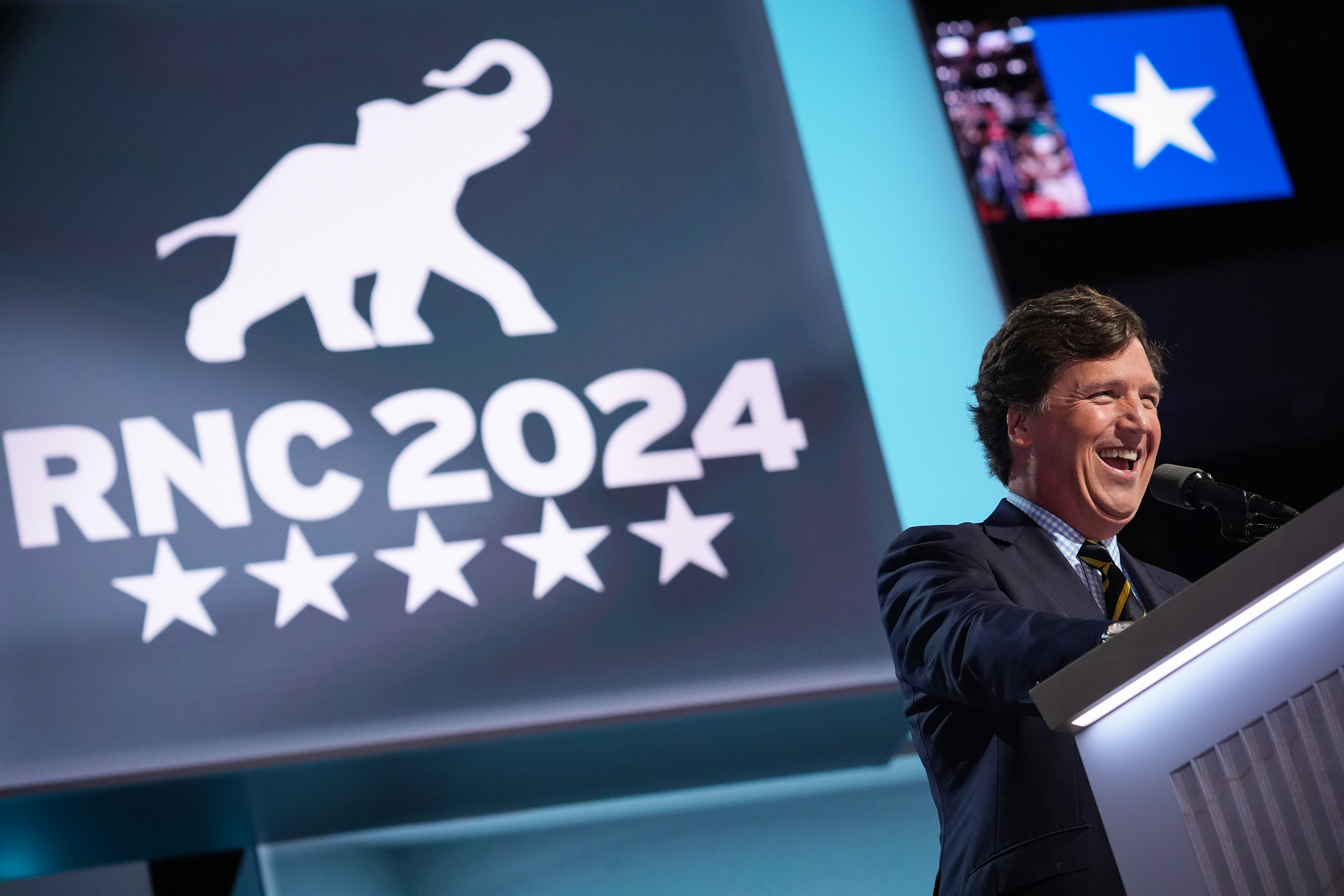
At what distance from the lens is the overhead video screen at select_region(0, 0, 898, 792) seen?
2.67 metres

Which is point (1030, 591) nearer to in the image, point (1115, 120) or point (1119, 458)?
point (1119, 458)

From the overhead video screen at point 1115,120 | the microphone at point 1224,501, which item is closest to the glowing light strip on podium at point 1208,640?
the microphone at point 1224,501

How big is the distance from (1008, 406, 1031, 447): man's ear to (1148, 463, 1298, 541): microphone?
145 millimetres

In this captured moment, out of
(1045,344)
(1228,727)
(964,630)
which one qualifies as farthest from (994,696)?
(1045,344)

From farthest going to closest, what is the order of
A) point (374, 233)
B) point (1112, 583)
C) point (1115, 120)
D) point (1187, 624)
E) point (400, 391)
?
1. point (1115, 120)
2. point (374, 233)
3. point (400, 391)
4. point (1112, 583)
5. point (1187, 624)

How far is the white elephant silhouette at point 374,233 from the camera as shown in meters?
2.93

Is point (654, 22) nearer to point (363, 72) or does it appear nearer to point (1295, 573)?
point (363, 72)

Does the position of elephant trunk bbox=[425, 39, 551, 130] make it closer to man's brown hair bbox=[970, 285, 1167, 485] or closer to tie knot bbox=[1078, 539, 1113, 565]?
man's brown hair bbox=[970, 285, 1167, 485]

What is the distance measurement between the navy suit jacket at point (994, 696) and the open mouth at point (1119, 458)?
0.13m

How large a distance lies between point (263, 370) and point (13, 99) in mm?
886

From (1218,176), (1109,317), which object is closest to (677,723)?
(1109,317)

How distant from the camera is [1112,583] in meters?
1.53

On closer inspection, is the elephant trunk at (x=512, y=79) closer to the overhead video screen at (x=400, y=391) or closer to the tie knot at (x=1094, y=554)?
the overhead video screen at (x=400, y=391)

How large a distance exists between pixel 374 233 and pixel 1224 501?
207cm
